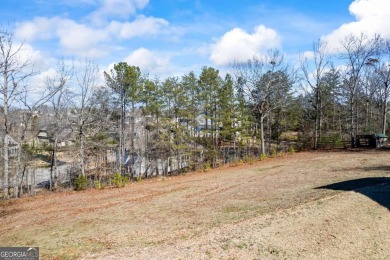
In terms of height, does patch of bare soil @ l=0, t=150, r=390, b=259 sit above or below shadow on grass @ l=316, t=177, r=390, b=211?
below

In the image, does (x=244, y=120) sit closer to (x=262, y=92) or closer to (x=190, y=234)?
(x=262, y=92)

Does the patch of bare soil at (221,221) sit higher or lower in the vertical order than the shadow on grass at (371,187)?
lower

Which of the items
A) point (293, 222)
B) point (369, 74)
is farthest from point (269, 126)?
point (293, 222)

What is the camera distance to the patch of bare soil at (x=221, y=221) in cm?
671

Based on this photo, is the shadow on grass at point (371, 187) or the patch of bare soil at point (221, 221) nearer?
the patch of bare soil at point (221, 221)

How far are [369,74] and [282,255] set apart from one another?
36.2 m

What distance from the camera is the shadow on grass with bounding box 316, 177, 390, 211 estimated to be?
31.8 feet

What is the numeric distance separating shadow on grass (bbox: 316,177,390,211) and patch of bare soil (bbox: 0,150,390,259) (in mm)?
32

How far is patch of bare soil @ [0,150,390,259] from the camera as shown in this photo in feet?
22.0

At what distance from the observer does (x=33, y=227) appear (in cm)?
909

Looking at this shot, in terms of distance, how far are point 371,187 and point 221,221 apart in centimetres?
594

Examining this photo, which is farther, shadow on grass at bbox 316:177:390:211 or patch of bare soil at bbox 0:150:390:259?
shadow on grass at bbox 316:177:390:211

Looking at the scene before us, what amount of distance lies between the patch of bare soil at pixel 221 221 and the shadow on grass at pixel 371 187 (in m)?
0.03

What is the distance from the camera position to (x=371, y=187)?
10570 mm
